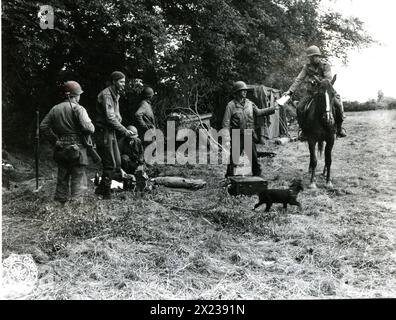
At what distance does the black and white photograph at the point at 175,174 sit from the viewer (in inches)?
180

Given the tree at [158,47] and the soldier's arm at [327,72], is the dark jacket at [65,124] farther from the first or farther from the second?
the soldier's arm at [327,72]

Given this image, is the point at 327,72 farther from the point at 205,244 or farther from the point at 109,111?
the point at 205,244

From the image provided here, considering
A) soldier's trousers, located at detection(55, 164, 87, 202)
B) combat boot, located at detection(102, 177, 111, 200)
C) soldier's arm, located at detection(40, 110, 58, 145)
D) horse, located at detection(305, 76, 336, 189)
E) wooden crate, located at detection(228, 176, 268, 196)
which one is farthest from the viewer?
horse, located at detection(305, 76, 336, 189)

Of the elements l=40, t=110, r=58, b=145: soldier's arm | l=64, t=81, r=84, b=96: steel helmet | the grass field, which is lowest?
the grass field

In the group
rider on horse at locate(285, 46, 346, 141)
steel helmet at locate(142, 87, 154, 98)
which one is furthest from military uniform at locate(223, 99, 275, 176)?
steel helmet at locate(142, 87, 154, 98)

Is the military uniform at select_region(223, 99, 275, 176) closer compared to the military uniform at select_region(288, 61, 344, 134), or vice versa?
the military uniform at select_region(223, 99, 275, 176)

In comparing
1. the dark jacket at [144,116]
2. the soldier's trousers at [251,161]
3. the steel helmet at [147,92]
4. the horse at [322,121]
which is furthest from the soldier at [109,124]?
the horse at [322,121]

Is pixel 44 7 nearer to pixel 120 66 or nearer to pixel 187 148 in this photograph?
pixel 120 66

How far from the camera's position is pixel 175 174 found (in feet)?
35.0

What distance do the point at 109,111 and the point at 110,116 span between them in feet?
0.33

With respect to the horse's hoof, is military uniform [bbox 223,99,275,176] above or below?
above

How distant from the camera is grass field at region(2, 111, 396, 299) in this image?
4398 mm

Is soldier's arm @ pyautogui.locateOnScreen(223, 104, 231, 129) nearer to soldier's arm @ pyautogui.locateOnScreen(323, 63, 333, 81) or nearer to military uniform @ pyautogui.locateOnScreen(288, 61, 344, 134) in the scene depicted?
military uniform @ pyautogui.locateOnScreen(288, 61, 344, 134)

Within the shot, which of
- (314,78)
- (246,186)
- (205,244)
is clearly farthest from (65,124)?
(314,78)
